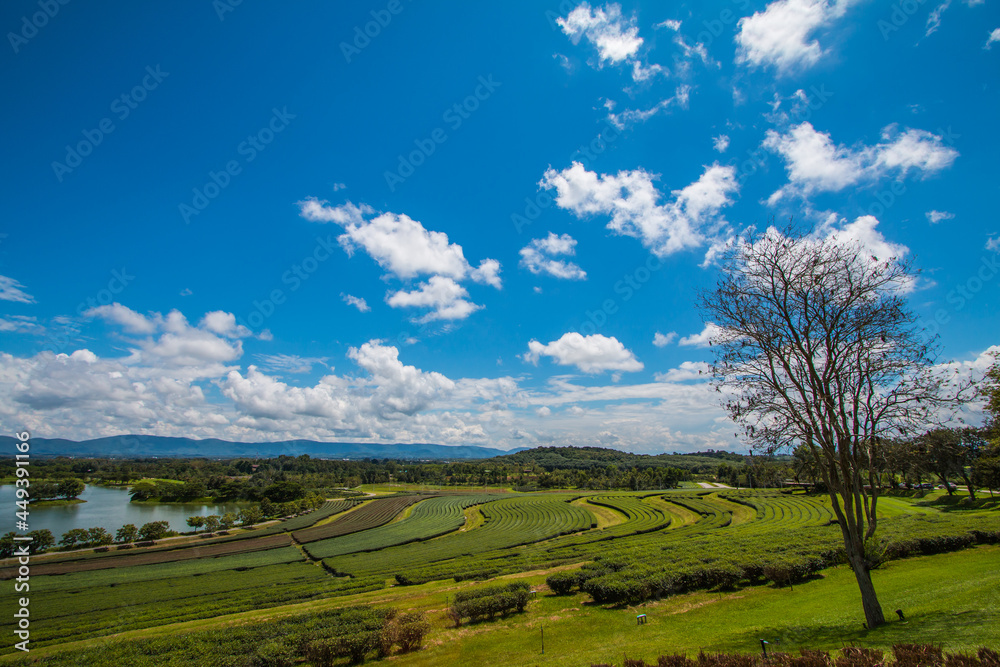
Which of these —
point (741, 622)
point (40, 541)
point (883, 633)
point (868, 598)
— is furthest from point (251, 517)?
point (883, 633)

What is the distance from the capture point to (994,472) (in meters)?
46.2

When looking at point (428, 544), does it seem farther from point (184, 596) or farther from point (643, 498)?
point (643, 498)

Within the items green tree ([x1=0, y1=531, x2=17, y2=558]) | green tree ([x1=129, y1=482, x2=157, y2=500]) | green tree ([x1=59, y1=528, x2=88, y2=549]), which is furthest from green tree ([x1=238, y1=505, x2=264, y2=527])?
green tree ([x1=129, y1=482, x2=157, y2=500])

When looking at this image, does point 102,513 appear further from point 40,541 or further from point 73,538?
point 40,541

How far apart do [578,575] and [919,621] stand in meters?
16.5

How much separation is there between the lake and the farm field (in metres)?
30.5

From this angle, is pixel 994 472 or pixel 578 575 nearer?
pixel 578 575

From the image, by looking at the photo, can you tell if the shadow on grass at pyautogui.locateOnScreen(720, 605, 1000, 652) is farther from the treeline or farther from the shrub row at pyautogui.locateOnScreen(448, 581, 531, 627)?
the treeline

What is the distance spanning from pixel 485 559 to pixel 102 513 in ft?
334

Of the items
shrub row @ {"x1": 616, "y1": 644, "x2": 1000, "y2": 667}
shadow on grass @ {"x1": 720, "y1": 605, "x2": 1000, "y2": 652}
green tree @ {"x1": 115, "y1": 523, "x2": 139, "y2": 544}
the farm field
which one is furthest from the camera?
green tree @ {"x1": 115, "y1": 523, "x2": 139, "y2": 544}

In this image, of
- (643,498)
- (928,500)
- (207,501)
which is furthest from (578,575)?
(207,501)

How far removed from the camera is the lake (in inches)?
2972

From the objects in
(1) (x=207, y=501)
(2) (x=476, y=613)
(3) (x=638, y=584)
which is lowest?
(1) (x=207, y=501)

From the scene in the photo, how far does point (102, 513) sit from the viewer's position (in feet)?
292
